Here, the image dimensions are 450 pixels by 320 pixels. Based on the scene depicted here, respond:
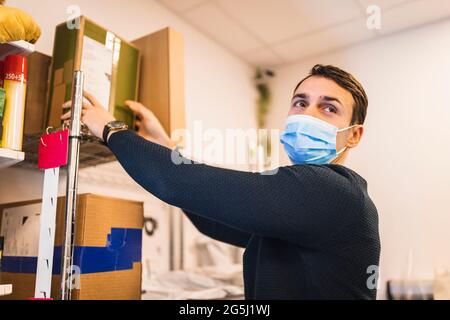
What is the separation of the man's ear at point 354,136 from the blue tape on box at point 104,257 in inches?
26.3

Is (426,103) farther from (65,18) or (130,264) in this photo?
(65,18)

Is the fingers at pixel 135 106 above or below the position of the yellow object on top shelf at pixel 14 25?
below

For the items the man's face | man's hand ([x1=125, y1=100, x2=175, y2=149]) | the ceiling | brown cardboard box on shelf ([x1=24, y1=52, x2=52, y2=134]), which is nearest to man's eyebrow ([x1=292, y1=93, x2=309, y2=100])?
the man's face

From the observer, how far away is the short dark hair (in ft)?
2.89

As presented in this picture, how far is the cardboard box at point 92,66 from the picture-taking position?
1.20m

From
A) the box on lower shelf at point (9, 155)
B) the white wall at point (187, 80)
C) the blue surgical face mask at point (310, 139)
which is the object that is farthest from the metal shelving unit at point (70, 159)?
the blue surgical face mask at point (310, 139)

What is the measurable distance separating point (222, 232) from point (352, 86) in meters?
0.54

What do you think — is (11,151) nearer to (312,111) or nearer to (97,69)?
(97,69)

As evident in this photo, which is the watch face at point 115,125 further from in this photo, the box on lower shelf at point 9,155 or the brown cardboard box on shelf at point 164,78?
the brown cardboard box on shelf at point 164,78

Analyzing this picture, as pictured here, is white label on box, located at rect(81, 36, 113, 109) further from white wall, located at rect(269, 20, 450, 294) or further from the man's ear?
the man's ear

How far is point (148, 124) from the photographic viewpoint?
1.32 meters

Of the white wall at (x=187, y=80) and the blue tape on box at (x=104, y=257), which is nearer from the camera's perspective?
the blue tape on box at (x=104, y=257)
